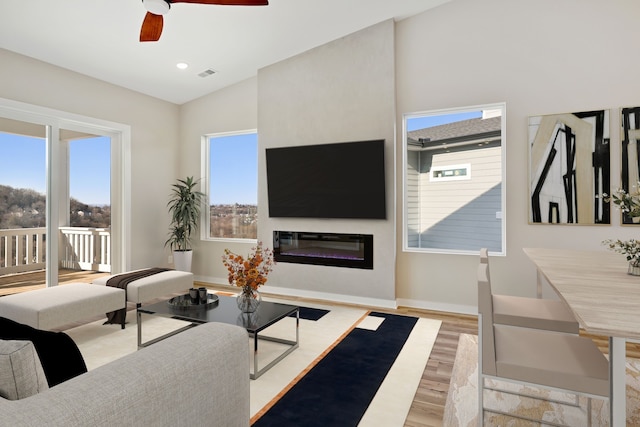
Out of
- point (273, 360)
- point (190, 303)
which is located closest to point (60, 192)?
point (190, 303)

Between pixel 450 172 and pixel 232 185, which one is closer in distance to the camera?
pixel 450 172

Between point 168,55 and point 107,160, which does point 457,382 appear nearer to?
point 168,55

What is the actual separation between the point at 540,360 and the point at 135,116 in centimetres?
545

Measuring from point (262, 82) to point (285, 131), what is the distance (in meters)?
0.81

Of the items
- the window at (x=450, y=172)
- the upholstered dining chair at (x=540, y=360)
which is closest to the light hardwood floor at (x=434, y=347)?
the upholstered dining chair at (x=540, y=360)

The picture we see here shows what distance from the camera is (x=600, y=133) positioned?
3.43 metres

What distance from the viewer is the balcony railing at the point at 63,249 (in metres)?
3.86

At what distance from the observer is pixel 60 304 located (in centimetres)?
289

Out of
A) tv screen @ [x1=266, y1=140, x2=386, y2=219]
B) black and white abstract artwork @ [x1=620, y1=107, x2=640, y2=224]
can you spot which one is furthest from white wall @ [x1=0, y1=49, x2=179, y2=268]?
black and white abstract artwork @ [x1=620, y1=107, x2=640, y2=224]

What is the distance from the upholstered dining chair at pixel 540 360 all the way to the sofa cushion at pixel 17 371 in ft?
5.43

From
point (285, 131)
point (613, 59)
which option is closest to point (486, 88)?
point (613, 59)

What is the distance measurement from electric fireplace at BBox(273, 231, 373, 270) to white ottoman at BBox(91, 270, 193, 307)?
131 centimetres

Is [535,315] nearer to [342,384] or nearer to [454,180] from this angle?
[342,384]

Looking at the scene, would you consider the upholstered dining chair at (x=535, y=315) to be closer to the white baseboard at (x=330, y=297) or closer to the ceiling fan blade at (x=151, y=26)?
A: the white baseboard at (x=330, y=297)
